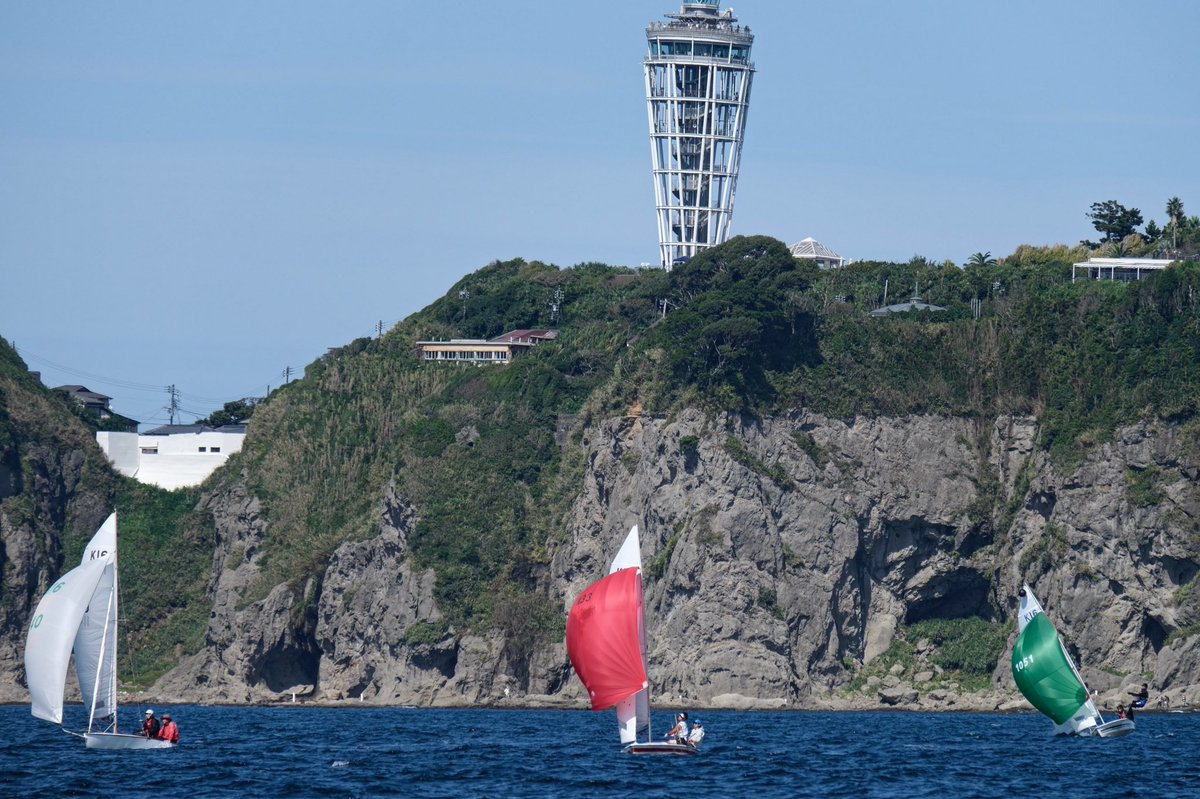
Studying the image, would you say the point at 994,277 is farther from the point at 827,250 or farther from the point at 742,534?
the point at 742,534

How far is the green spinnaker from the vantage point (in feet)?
227

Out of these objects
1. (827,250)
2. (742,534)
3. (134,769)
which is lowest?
(134,769)

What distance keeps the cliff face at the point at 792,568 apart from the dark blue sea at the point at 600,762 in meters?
10.2

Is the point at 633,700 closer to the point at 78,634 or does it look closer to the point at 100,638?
the point at 100,638

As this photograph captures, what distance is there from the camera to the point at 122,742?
62250mm

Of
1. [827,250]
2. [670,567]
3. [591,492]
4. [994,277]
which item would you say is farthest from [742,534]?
[827,250]

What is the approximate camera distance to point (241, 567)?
11088cm

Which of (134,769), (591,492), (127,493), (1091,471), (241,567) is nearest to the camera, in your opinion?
(134,769)

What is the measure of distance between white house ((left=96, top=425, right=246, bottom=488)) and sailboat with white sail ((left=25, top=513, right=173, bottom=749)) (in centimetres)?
6511

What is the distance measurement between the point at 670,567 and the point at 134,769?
133 feet

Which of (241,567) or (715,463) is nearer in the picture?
(715,463)

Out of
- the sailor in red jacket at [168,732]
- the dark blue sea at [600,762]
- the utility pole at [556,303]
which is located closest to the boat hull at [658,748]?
the dark blue sea at [600,762]

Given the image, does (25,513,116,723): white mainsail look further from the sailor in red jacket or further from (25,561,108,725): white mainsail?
the sailor in red jacket

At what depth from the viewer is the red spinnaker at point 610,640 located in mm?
53969
